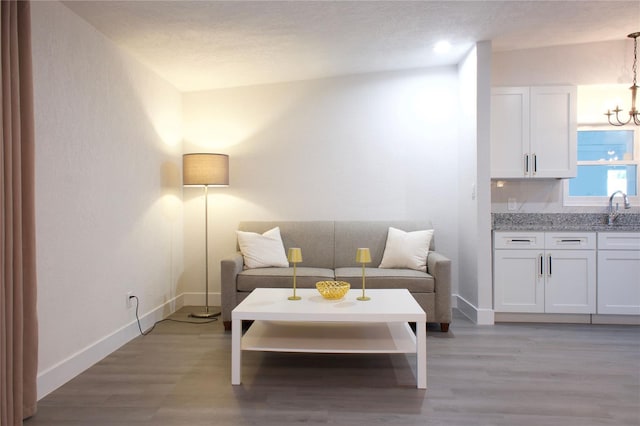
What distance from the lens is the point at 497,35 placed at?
146 inches

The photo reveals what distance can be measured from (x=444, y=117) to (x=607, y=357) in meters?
2.55

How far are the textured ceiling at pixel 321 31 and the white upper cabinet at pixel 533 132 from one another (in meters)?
0.50

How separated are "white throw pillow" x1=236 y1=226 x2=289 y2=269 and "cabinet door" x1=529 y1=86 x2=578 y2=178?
244 cm

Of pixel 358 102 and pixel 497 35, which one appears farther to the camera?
pixel 358 102

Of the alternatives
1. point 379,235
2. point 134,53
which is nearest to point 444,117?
point 379,235

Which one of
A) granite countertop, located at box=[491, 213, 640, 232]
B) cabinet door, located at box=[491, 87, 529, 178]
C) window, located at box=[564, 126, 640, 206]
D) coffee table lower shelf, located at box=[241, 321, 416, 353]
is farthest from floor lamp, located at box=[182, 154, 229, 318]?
window, located at box=[564, 126, 640, 206]

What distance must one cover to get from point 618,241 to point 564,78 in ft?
5.26

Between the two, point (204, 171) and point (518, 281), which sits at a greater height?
point (204, 171)

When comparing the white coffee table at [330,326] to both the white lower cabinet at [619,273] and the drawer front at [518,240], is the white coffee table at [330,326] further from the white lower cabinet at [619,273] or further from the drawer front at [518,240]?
the white lower cabinet at [619,273]

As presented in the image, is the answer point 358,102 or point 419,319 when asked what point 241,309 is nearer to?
point 419,319

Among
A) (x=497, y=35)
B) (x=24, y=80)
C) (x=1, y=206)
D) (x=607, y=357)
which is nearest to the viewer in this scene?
(x=1, y=206)

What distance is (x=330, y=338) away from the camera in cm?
273

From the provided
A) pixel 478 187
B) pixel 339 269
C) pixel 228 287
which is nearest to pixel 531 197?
A: pixel 478 187

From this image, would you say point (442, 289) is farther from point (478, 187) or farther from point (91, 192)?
point (91, 192)
